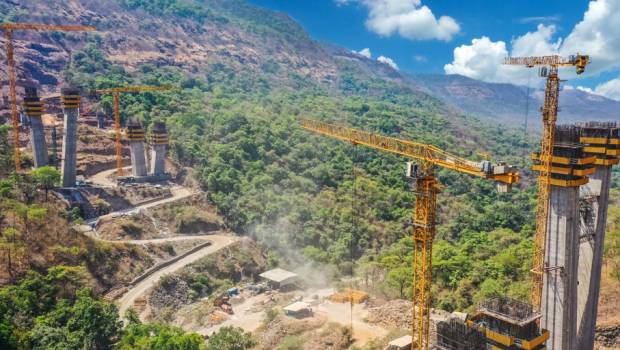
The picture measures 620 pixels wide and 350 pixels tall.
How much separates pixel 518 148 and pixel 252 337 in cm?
13831

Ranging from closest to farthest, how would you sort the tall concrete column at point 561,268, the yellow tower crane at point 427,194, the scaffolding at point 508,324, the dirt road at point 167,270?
1. the scaffolding at point 508,324
2. the tall concrete column at point 561,268
3. the yellow tower crane at point 427,194
4. the dirt road at point 167,270

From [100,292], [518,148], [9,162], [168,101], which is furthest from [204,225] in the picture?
[518,148]

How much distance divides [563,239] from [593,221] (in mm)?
8356

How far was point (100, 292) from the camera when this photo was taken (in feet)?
142

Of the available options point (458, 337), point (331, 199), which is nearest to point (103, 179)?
point (331, 199)

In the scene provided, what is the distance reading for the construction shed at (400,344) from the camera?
1277 inches

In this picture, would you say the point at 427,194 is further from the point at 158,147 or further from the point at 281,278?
the point at 158,147

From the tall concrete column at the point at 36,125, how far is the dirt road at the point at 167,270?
66.9ft

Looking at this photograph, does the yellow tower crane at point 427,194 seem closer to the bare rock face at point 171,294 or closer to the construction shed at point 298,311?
the construction shed at point 298,311

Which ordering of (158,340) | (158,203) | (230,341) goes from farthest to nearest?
(158,203)
(230,341)
(158,340)

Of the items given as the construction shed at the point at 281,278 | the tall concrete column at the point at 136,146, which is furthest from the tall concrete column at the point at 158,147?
the construction shed at the point at 281,278

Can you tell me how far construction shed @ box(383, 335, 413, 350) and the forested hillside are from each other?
9.62m

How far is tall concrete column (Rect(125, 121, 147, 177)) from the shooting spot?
62344 millimetres

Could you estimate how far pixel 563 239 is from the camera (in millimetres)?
28016
